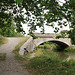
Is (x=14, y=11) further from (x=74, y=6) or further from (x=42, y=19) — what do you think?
(x=74, y=6)

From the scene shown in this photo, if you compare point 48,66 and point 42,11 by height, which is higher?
point 42,11

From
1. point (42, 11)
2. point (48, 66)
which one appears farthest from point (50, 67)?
point (42, 11)

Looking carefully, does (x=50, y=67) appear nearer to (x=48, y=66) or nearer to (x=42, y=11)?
(x=48, y=66)

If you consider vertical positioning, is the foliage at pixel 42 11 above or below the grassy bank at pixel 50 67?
above

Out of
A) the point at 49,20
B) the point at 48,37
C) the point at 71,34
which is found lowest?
the point at 48,37

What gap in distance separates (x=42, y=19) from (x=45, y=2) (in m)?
1.55

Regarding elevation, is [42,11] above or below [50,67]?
above

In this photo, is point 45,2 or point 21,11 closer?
point 45,2

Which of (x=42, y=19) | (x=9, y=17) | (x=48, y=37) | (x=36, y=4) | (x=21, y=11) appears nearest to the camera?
(x=36, y=4)

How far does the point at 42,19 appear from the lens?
7.25 metres

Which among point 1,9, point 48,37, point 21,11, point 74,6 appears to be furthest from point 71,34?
point 48,37

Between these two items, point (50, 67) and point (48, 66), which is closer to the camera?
point (50, 67)

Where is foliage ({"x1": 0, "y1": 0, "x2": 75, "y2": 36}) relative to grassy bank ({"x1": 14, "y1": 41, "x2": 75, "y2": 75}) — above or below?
above

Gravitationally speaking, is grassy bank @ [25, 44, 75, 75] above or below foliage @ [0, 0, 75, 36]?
below
